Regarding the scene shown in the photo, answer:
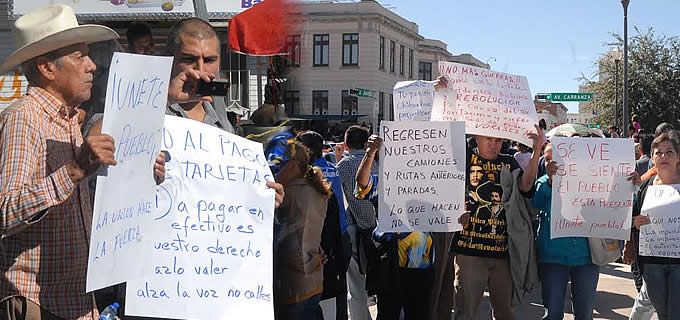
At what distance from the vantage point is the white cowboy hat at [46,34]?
2391 millimetres

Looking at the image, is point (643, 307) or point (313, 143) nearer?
point (313, 143)

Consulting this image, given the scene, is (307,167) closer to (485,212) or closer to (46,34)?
(485,212)

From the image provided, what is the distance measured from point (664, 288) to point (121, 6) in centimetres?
1741

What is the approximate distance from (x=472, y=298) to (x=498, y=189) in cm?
79

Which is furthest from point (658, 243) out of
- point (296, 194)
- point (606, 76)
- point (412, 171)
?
point (606, 76)

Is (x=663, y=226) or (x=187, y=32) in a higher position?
(x=187, y=32)

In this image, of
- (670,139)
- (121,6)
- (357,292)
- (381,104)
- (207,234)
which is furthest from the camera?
(381,104)

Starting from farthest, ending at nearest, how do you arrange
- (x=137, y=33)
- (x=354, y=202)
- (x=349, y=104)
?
(x=349, y=104) < (x=354, y=202) < (x=137, y=33)

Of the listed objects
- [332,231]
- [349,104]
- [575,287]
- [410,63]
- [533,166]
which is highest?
[410,63]

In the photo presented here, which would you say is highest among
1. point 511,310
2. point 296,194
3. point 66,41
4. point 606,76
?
point 606,76

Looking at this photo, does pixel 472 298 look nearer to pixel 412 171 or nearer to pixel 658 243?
pixel 412 171

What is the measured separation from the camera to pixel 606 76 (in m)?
29.1

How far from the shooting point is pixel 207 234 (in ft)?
8.20

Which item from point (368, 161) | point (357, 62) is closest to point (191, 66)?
point (368, 161)
